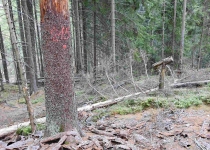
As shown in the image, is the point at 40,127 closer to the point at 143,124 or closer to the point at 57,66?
the point at 57,66

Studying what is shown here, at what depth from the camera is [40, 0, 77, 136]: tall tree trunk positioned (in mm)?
3479

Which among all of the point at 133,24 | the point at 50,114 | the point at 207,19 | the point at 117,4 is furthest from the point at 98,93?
the point at 207,19

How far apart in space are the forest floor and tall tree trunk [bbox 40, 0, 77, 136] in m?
0.36

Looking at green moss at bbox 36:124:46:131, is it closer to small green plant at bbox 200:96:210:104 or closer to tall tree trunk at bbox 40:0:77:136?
tall tree trunk at bbox 40:0:77:136

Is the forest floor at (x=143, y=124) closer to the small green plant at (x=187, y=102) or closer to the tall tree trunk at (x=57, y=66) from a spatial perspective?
the small green plant at (x=187, y=102)

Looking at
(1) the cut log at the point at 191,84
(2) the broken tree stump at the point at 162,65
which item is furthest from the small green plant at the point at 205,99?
(1) the cut log at the point at 191,84

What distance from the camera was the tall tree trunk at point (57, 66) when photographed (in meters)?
3.48

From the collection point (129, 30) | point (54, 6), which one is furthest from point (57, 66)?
point (129, 30)

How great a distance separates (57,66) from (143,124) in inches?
120

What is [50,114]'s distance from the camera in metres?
3.84

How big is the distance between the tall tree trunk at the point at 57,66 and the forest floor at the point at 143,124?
0.36 meters

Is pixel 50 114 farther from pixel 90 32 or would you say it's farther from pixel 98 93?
pixel 90 32

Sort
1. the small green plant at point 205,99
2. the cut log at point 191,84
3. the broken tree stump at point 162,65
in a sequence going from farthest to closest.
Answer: the cut log at point 191,84
the broken tree stump at point 162,65
the small green plant at point 205,99

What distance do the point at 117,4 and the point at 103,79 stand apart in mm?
5830
